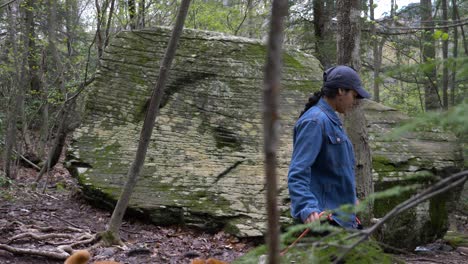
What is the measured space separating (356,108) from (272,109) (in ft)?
13.2

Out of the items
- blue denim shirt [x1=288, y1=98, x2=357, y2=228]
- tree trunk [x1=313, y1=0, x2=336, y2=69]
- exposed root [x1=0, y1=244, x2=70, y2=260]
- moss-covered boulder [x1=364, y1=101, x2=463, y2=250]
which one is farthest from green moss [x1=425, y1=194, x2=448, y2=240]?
tree trunk [x1=313, y1=0, x2=336, y2=69]

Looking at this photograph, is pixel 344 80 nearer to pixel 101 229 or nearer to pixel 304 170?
pixel 304 170

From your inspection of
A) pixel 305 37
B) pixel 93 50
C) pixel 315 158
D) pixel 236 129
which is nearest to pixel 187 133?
pixel 236 129

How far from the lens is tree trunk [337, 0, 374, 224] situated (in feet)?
15.2

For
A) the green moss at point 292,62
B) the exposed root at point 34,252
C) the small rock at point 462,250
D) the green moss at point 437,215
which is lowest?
the small rock at point 462,250

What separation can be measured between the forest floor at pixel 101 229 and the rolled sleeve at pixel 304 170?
7.89 feet

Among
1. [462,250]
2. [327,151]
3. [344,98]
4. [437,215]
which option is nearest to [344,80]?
[344,98]

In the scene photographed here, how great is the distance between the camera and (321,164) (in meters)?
3.10

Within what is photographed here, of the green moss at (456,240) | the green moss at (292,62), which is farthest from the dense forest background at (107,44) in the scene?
the green moss at (456,240)

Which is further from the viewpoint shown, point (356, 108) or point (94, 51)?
point (94, 51)

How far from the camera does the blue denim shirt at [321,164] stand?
289 cm

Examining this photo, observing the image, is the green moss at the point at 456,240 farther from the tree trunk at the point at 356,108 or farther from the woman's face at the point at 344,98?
the woman's face at the point at 344,98

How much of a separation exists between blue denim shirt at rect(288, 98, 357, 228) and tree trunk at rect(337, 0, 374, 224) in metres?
1.56

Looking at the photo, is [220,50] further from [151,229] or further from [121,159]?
[151,229]
